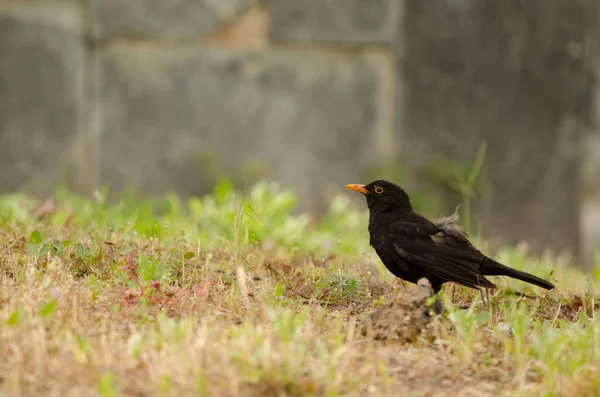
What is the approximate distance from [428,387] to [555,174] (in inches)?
197

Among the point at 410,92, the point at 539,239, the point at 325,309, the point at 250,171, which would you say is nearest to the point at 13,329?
the point at 325,309

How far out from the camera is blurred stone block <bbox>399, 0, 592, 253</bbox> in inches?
288

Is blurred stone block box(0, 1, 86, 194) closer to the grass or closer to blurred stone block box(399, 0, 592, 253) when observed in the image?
the grass

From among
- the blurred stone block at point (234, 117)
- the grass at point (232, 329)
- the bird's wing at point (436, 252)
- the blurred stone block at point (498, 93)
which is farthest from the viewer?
the blurred stone block at point (498, 93)

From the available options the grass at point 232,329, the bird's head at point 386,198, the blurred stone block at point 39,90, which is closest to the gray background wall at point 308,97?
the blurred stone block at point 39,90

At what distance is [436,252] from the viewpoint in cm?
390

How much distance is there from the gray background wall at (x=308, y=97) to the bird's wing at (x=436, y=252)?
3.24m

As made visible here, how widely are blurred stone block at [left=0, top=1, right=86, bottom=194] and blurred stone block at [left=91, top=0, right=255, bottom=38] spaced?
0.79ft

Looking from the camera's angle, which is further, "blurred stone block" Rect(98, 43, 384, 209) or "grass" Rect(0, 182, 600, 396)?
"blurred stone block" Rect(98, 43, 384, 209)

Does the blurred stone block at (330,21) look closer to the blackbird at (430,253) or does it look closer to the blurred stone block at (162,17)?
the blurred stone block at (162,17)

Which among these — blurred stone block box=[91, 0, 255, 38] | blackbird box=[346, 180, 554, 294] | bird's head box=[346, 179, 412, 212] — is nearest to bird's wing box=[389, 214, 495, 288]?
blackbird box=[346, 180, 554, 294]

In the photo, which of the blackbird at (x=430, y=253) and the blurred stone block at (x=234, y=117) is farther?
the blurred stone block at (x=234, y=117)

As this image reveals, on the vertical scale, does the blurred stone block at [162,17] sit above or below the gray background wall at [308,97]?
above

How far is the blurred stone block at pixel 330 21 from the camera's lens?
714cm
